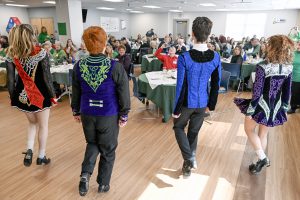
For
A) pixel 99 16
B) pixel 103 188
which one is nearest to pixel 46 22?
pixel 99 16

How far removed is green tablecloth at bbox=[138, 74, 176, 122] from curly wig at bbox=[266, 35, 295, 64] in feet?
5.86

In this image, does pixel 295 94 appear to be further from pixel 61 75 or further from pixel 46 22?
pixel 46 22

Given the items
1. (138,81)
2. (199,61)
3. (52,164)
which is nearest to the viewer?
(199,61)

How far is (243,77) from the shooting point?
20.2 feet

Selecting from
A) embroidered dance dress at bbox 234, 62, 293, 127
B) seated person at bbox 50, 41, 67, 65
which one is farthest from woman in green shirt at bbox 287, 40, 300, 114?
seated person at bbox 50, 41, 67, 65

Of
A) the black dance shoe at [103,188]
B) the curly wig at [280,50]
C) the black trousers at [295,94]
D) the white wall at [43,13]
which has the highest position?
the white wall at [43,13]

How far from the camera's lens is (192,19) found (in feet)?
57.6

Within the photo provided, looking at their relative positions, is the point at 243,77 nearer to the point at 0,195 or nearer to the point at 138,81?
the point at 138,81

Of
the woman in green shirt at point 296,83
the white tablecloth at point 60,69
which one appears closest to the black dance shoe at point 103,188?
the white tablecloth at point 60,69

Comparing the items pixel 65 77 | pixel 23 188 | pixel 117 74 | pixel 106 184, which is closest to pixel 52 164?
pixel 23 188

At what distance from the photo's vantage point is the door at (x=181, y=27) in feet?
59.2

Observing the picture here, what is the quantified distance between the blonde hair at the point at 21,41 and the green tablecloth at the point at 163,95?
2.08 metres

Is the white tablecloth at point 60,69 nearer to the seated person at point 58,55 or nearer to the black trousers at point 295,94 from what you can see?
the seated person at point 58,55

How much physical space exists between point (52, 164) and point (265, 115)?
231 centimetres
